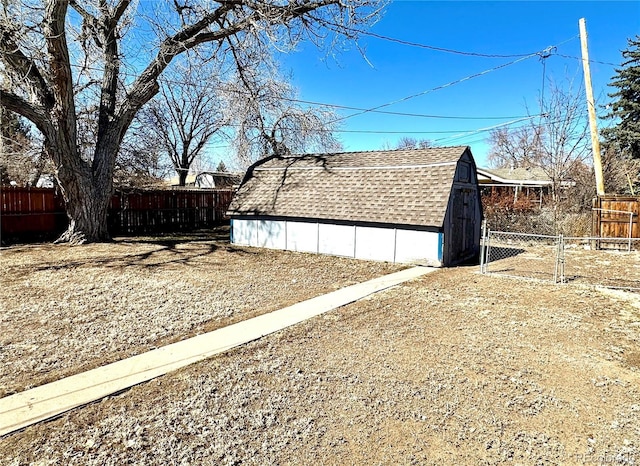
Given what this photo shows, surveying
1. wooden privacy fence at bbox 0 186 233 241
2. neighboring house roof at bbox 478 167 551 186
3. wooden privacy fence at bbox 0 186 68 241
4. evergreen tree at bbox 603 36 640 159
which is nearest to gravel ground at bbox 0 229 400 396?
wooden privacy fence at bbox 0 186 68 241

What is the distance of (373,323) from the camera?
5.84m

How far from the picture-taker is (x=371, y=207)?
11641 mm

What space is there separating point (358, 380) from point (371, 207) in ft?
26.4

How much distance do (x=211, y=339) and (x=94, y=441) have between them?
2199 millimetres

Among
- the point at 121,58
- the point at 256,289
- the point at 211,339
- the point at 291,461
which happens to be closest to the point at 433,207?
the point at 256,289

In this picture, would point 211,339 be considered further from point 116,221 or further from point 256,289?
point 116,221

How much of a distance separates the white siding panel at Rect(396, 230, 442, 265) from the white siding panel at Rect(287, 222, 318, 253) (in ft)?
9.48

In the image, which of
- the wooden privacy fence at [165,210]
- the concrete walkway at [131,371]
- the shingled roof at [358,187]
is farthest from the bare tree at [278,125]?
the concrete walkway at [131,371]

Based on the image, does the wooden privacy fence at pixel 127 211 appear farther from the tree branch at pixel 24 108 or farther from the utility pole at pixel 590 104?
the utility pole at pixel 590 104

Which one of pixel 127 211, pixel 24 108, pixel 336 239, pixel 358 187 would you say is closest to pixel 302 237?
pixel 336 239

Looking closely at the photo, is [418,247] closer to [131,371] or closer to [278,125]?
[131,371]

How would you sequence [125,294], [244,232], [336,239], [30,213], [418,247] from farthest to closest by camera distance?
1. [244,232]
2. [30,213]
3. [336,239]
4. [418,247]
5. [125,294]

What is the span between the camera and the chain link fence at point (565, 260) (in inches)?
351

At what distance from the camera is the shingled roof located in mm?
10969
